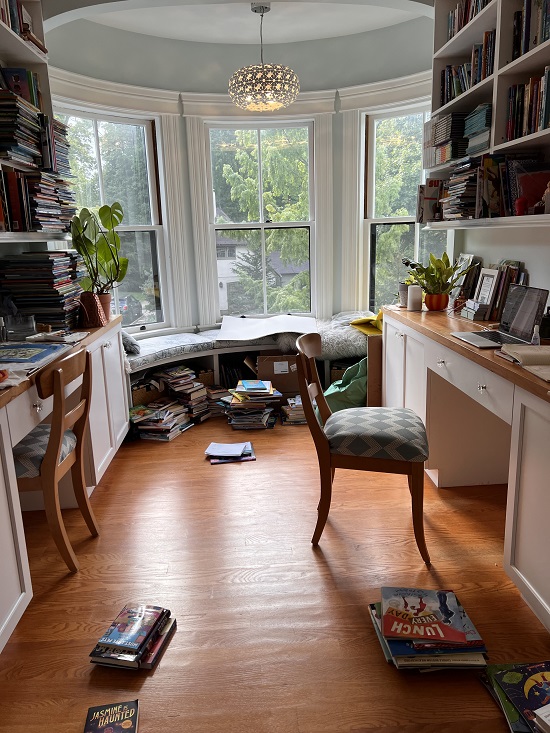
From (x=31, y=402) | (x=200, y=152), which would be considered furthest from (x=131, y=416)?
(x=200, y=152)

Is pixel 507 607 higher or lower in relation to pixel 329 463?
lower

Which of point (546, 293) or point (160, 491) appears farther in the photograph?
point (160, 491)

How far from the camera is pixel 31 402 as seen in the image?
195 cm

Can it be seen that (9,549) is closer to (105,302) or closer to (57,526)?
(57,526)

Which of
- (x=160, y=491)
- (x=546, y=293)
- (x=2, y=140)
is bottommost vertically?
(x=160, y=491)

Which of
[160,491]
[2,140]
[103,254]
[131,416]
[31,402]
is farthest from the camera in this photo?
[131,416]

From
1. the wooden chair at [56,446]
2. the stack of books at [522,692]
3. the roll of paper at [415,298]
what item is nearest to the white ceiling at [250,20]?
the roll of paper at [415,298]

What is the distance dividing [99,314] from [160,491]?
1018mm

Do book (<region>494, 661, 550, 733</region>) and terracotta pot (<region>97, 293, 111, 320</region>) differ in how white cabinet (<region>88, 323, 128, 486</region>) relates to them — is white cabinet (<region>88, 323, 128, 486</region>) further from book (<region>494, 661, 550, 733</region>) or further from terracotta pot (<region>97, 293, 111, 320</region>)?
book (<region>494, 661, 550, 733</region>)

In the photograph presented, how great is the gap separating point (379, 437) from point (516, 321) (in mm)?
736

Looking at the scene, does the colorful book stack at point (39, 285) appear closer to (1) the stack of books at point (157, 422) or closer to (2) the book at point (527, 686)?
(1) the stack of books at point (157, 422)

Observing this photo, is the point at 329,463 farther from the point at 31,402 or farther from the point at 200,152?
the point at 200,152

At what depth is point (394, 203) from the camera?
440 cm

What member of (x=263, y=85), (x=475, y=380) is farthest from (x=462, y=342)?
(x=263, y=85)
